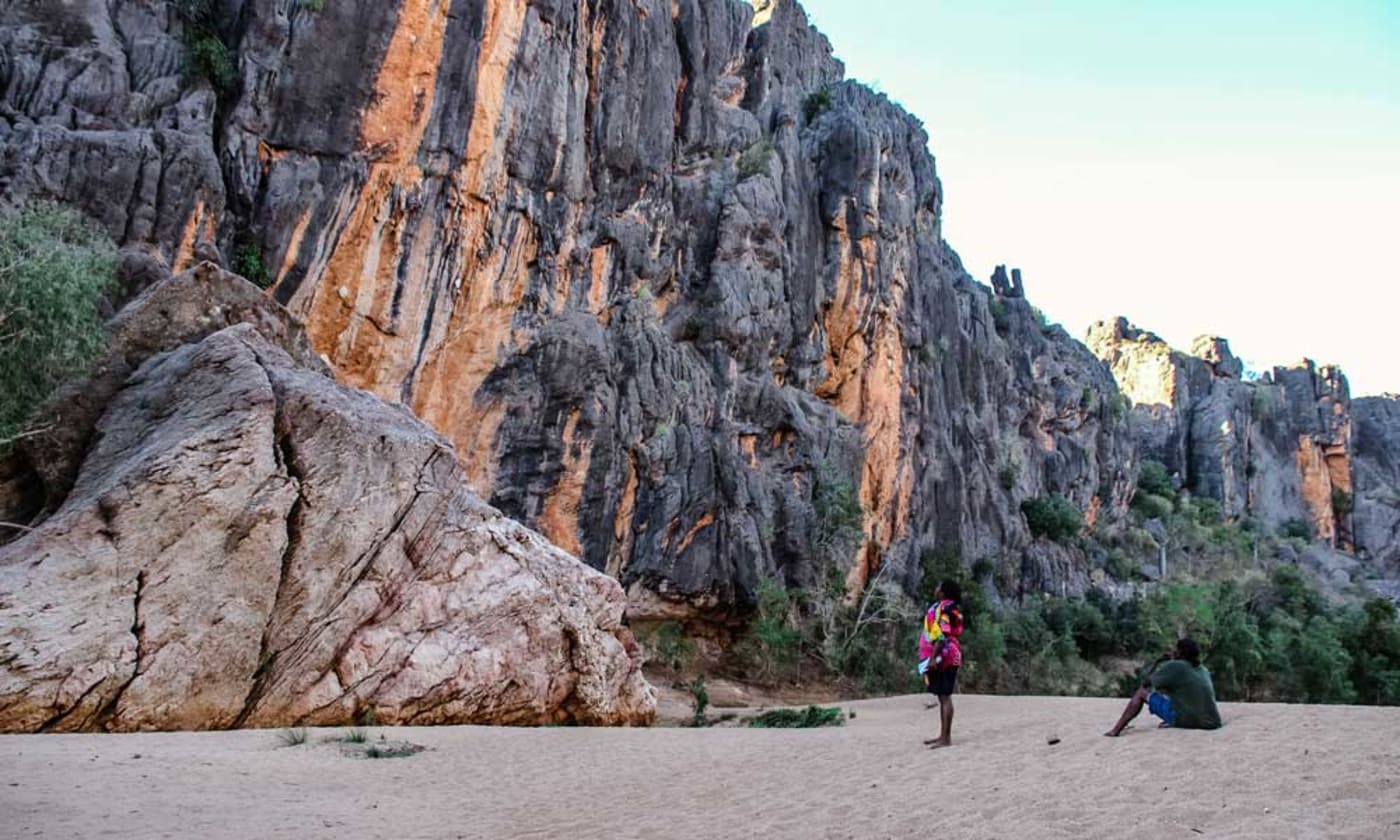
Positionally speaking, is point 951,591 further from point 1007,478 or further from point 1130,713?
point 1007,478

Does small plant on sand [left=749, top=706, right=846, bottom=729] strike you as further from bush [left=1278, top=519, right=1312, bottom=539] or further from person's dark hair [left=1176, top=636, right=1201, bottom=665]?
bush [left=1278, top=519, right=1312, bottom=539]

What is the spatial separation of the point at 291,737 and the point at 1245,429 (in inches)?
3323

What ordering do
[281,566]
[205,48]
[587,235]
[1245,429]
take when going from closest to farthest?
[281,566] < [205,48] < [587,235] < [1245,429]

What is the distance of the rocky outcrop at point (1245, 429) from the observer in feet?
246

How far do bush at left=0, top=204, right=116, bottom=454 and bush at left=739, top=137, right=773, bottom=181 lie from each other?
25.1 m

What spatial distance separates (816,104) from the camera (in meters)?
41.8

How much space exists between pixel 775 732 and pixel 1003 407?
43.5 meters

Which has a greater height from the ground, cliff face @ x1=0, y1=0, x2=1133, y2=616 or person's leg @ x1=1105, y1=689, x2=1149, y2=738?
cliff face @ x1=0, y1=0, x2=1133, y2=616

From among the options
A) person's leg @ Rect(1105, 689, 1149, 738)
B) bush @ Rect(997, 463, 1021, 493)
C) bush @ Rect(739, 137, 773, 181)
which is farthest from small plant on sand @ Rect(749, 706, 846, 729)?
bush @ Rect(997, 463, 1021, 493)

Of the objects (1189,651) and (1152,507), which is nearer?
(1189,651)

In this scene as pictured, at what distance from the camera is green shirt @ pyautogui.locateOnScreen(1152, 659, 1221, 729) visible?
321 inches

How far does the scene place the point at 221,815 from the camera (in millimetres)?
5855

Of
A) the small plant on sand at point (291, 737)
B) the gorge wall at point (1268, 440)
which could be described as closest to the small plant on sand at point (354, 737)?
the small plant on sand at point (291, 737)

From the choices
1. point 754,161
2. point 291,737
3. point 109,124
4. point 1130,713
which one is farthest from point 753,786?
point 754,161
